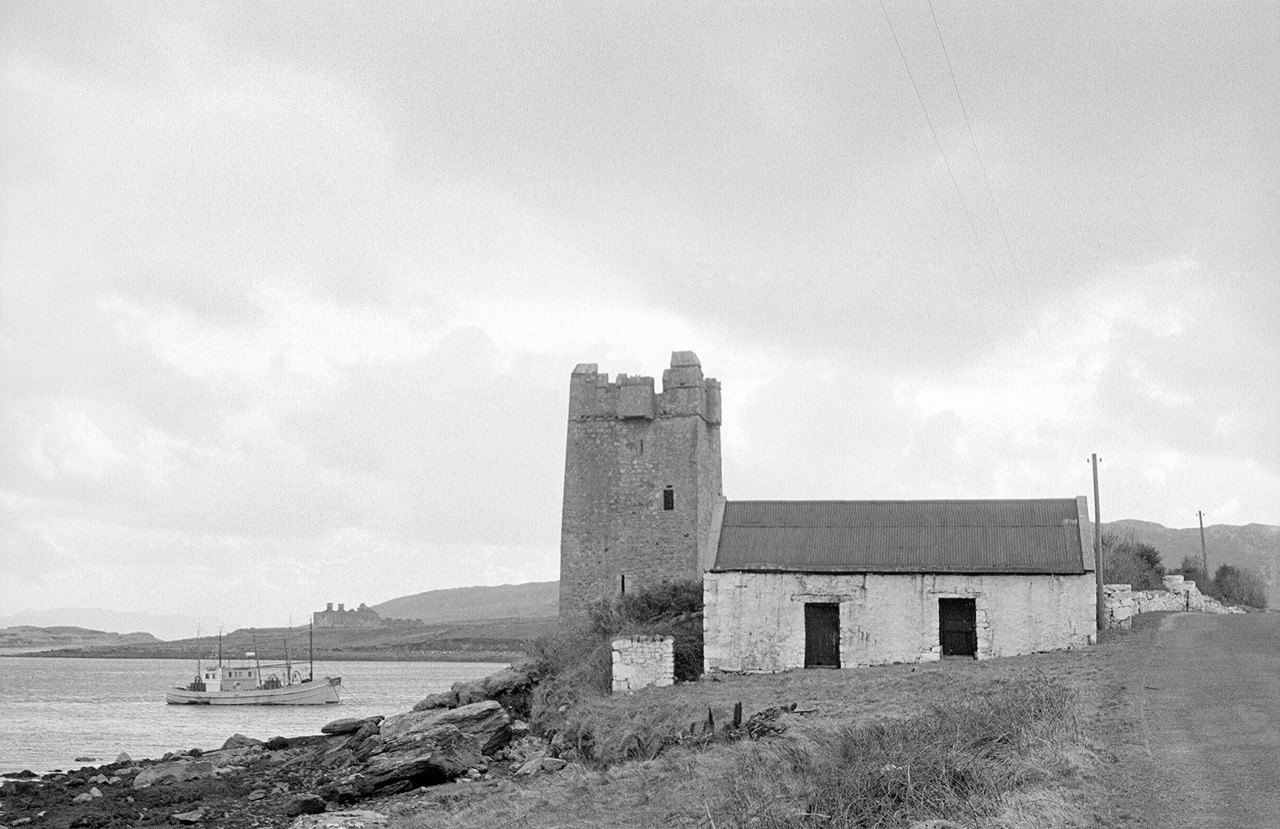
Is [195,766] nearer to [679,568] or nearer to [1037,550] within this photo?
[679,568]

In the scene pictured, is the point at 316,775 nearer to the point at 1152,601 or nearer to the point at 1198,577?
the point at 1152,601

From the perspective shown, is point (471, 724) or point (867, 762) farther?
point (471, 724)

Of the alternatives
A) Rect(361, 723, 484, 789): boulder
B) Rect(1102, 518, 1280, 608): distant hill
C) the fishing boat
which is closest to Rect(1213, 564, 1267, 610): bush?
Rect(361, 723, 484, 789): boulder

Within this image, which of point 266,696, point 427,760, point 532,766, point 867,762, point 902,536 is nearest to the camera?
point 867,762

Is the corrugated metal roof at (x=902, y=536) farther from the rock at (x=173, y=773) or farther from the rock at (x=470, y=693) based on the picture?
the rock at (x=173, y=773)

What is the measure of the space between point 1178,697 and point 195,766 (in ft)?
73.1

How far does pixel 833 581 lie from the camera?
30344 millimetres

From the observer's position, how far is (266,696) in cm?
7200

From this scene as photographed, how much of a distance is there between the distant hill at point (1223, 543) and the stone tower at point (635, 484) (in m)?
119

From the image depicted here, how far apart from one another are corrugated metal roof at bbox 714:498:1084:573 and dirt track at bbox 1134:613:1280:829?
3.59 m

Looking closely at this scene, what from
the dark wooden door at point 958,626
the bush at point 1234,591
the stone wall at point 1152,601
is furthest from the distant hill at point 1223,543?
the dark wooden door at point 958,626

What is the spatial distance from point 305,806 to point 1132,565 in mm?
33878

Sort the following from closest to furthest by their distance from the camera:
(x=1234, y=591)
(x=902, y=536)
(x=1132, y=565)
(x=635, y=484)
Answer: (x=902, y=536) → (x=635, y=484) → (x=1132, y=565) → (x=1234, y=591)

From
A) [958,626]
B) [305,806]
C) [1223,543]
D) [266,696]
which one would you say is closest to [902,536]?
[958,626]
